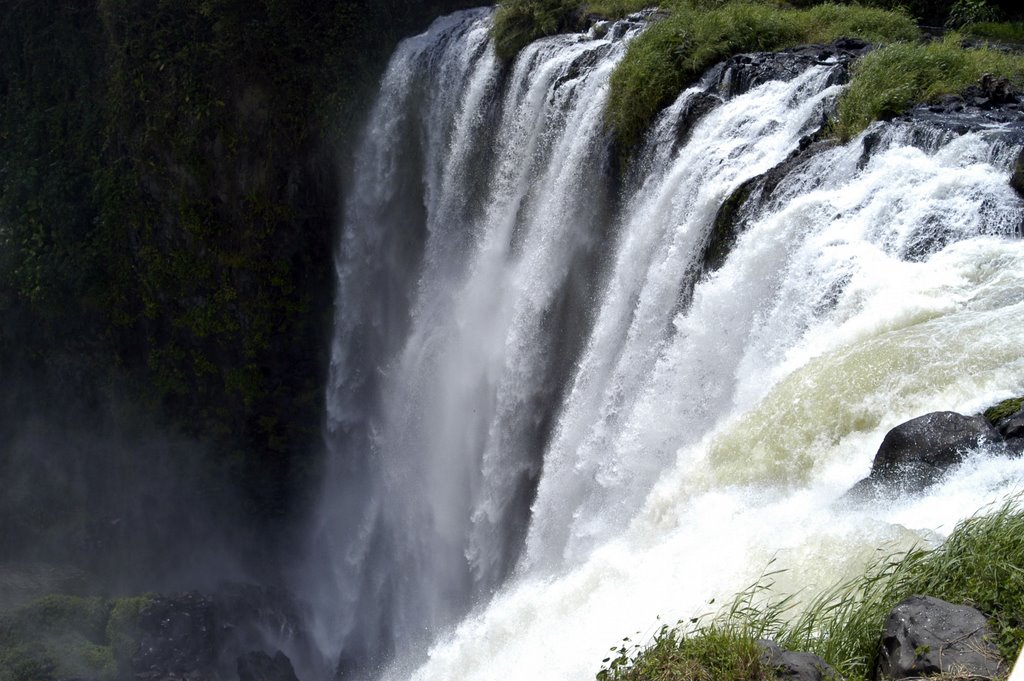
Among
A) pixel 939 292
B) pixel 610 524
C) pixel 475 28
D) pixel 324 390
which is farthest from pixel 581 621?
pixel 324 390

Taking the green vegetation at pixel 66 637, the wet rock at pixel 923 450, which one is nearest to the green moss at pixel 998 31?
the wet rock at pixel 923 450

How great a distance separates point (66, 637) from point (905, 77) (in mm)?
13704

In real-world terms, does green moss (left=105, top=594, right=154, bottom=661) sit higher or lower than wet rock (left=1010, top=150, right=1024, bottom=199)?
lower

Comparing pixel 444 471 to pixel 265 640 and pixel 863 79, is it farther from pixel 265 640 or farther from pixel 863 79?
pixel 863 79

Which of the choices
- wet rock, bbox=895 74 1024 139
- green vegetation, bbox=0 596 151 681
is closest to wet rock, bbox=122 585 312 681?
green vegetation, bbox=0 596 151 681

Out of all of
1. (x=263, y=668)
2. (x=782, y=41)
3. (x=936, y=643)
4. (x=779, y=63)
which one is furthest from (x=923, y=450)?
(x=263, y=668)

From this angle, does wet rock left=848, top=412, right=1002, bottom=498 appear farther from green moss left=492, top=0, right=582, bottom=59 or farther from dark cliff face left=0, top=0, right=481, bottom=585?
dark cliff face left=0, top=0, right=481, bottom=585

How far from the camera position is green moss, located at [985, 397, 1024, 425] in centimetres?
593

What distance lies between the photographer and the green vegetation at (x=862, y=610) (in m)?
4.79

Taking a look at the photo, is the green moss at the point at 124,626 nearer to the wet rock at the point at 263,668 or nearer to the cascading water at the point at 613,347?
the wet rock at the point at 263,668

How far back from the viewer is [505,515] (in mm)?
13188

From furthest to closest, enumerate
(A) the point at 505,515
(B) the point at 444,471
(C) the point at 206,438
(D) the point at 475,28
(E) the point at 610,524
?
(C) the point at 206,438 → (D) the point at 475,28 → (B) the point at 444,471 → (A) the point at 505,515 → (E) the point at 610,524

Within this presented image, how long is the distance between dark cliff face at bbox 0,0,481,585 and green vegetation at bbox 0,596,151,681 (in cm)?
452

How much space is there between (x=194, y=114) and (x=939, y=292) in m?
14.9
